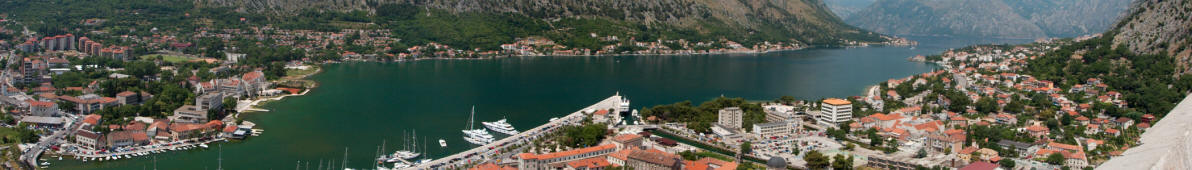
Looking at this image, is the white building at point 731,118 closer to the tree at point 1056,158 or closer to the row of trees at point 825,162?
the row of trees at point 825,162

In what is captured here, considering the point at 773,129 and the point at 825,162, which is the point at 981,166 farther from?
the point at 773,129

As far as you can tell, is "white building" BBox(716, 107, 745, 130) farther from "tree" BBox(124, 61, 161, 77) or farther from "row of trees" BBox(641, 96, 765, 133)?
"tree" BBox(124, 61, 161, 77)

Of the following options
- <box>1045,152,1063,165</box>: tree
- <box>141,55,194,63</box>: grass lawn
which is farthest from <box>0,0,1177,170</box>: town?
<box>141,55,194,63</box>: grass lawn

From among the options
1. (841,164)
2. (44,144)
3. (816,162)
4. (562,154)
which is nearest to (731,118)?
(816,162)

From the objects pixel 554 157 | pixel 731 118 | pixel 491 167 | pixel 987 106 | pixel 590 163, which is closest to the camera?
pixel 491 167

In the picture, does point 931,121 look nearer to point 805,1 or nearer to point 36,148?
point 36,148

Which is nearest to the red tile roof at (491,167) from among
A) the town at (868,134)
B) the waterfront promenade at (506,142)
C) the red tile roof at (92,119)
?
the town at (868,134)
